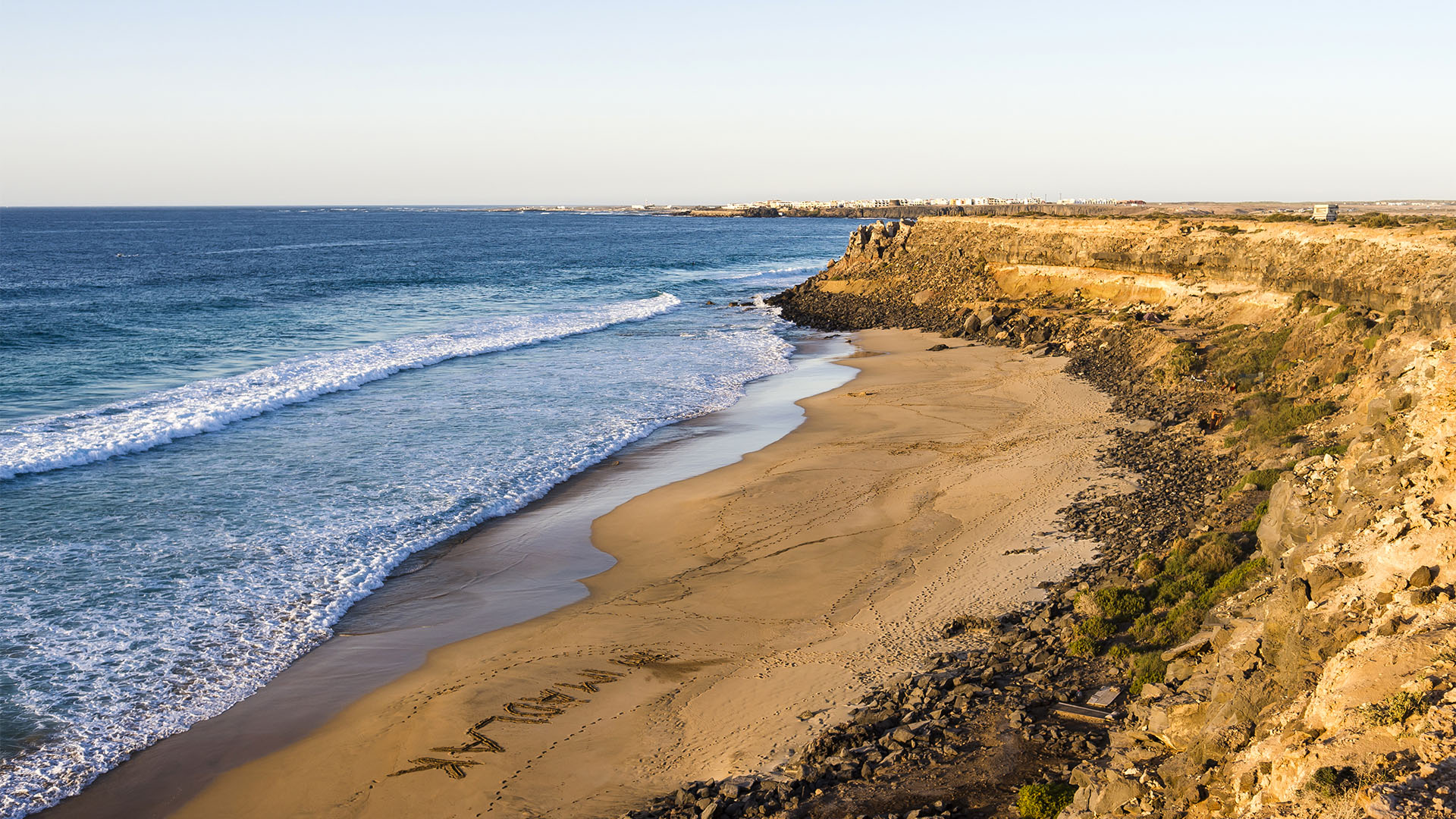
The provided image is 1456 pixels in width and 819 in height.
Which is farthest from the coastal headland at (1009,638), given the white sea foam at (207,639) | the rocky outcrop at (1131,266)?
the rocky outcrop at (1131,266)

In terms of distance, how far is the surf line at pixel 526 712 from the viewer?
10156 mm

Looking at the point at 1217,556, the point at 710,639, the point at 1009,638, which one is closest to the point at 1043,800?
the point at 1009,638

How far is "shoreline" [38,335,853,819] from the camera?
1030 cm

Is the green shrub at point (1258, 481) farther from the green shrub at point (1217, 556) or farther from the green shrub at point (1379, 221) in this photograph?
the green shrub at point (1379, 221)

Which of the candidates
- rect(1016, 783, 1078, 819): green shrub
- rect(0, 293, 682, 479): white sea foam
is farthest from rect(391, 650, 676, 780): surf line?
rect(0, 293, 682, 479): white sea foam

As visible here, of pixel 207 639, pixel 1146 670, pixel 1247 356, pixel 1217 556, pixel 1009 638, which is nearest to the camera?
pixel 1146 670

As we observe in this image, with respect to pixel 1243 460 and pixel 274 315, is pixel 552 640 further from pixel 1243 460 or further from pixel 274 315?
pixel 274 315

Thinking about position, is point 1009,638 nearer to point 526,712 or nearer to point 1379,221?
point 526,712

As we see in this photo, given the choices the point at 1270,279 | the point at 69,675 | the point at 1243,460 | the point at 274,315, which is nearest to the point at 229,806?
the point at 69,675

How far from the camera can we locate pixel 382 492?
64.2ft

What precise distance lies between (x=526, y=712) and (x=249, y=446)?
15867 millimetres

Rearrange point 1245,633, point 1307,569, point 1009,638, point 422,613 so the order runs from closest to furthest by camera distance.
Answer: point 1307,569 → point 1245,633 → point 1009,638 → point 422,613

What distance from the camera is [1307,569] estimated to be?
29.3 ft

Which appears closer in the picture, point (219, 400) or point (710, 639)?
point (710, 639)
